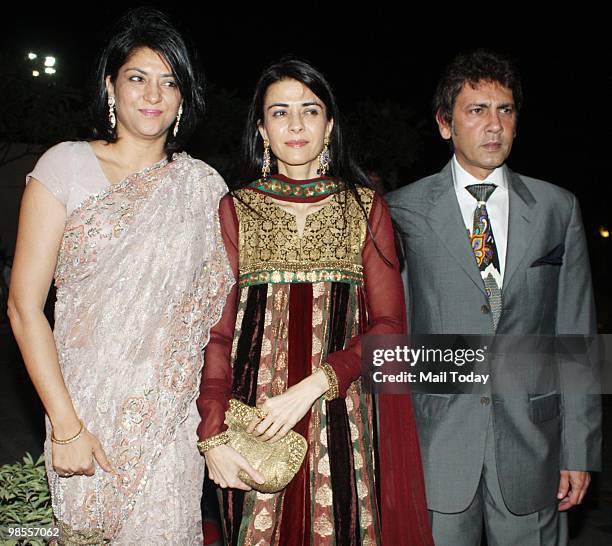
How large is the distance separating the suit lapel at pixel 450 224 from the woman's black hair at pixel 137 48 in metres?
0.90

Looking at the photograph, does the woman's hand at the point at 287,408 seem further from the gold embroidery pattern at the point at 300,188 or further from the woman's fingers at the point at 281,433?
the gold embroidery pattern at the point at 300,188

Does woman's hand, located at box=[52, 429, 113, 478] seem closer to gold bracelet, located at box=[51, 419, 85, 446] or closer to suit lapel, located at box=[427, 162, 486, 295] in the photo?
gold bracelet, located at box=[51, 419, 85, 446]

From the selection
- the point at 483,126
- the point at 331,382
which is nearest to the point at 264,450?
the point at 331,382

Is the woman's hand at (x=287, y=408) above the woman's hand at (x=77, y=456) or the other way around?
above

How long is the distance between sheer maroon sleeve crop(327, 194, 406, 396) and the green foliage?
1395 millimetres

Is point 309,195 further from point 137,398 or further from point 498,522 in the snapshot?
point 498,522

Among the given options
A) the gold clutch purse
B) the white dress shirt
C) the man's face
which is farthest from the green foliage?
the man's face

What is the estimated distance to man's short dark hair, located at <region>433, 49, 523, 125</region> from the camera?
105 inches

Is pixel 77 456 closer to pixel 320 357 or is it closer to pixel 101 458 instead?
pixel 101 458

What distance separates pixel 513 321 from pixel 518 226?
0.32 meters

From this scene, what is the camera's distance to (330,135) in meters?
2.61

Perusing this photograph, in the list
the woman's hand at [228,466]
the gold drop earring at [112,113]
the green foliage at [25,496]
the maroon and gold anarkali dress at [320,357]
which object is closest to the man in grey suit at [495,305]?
the maroon and gold anarkali dress at [320,357]

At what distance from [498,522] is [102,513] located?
130 cm
